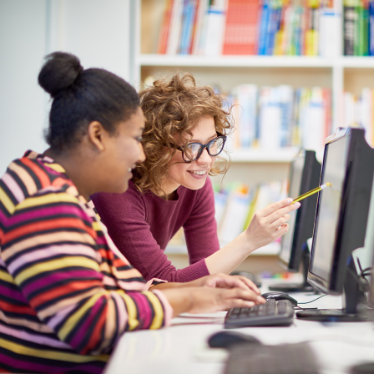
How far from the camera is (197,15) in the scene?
84.6 inches

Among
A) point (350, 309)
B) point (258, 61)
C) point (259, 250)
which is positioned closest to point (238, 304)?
point (350, 309)

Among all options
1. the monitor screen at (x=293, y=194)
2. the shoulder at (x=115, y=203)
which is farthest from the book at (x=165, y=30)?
the shoulder at (x=115, y=203)

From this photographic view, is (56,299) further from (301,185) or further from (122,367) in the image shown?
(301,185)

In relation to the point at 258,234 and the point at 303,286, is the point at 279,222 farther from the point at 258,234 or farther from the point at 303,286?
the point at 303,286

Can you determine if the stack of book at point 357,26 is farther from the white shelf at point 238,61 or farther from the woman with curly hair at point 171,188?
the woman with curly hair at point 171,188

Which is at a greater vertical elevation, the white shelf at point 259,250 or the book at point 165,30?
the book at point 165,30

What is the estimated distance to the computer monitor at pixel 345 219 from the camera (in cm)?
80

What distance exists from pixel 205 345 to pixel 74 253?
0.25m

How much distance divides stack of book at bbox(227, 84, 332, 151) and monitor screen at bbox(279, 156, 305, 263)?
559 mm

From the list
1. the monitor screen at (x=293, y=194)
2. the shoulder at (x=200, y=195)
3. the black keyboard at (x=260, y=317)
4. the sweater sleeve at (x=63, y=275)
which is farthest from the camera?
the shoulder at (x=200, y=195)

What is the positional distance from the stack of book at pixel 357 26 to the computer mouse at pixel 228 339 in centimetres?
185

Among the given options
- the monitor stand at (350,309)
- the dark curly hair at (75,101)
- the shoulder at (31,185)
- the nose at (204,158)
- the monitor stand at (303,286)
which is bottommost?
the monitor stand at (303,286)

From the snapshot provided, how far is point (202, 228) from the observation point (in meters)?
1.61

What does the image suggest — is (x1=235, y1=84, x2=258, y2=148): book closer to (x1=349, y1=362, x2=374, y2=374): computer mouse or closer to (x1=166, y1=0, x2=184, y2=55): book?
(x1=166, y1=0, x2=184, y2=55): book
